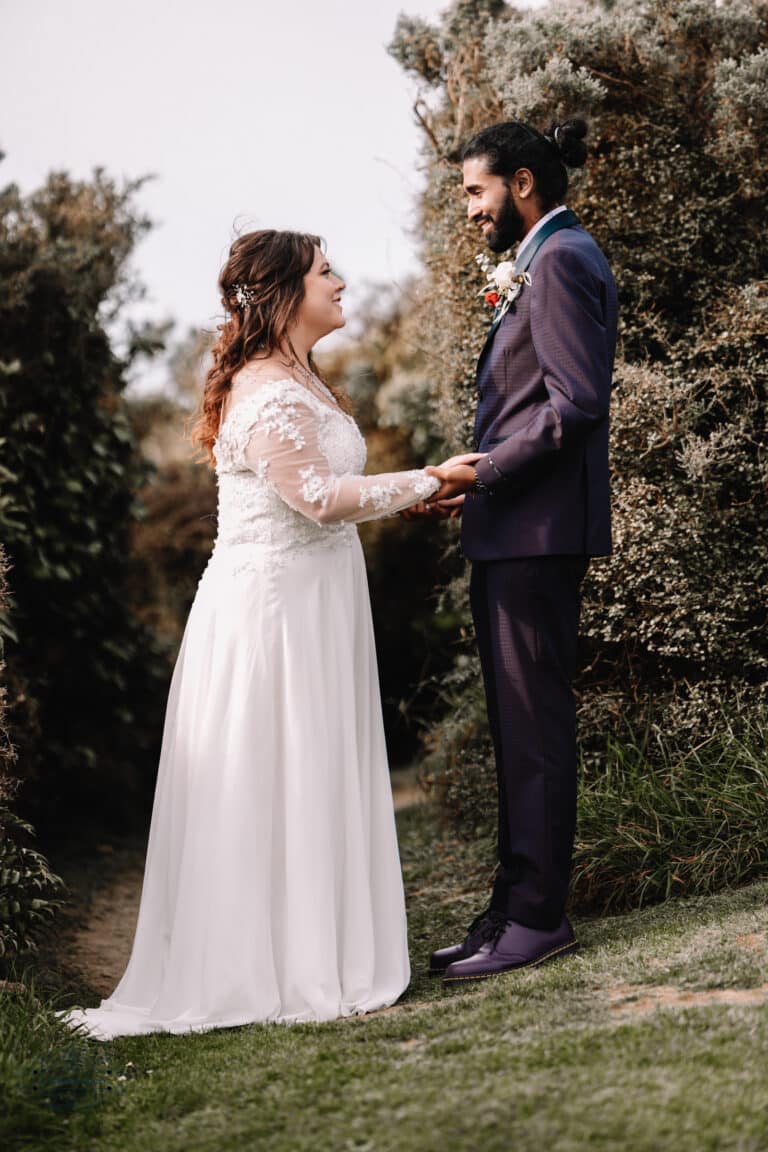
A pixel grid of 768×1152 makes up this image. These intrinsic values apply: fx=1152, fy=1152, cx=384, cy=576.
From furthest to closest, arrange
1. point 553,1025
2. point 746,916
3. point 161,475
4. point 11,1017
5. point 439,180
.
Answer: point 161,475
point 439,180
point 746,916
point 11,1017
point 553,1025

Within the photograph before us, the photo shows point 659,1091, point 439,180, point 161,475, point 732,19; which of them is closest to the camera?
point 659,1091

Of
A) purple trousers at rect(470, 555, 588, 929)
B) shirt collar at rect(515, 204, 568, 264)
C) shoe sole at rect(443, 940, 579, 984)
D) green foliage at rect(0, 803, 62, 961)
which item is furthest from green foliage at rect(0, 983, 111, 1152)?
shirt collar at rect(515, 204, 568, 264)

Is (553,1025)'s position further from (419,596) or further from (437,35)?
(419,596)

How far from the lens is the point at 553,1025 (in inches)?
104

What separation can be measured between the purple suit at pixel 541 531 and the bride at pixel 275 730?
0.93 feet

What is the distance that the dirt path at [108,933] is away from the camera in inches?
175

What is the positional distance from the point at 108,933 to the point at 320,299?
10.1 ft

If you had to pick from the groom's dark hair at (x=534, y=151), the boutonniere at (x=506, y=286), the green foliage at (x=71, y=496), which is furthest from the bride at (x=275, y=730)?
the green foliage at (x=71, y=496)

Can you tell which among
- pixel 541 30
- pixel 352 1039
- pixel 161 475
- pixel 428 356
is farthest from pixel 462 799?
pixel 161 475

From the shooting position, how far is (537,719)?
335 cm

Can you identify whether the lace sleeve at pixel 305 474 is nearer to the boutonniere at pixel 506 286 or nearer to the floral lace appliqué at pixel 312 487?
the floral lace appliqué at pixel 312 487

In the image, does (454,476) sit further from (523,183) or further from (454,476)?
(523,183)

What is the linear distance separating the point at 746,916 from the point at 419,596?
549 cm

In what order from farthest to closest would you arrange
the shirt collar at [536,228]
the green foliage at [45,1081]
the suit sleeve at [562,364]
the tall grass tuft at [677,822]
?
the tall grass tuft at [677,822]
the shirt collar at [536,228]
the suit sleeve at [562,364]
the green foliage at [45,1081]
